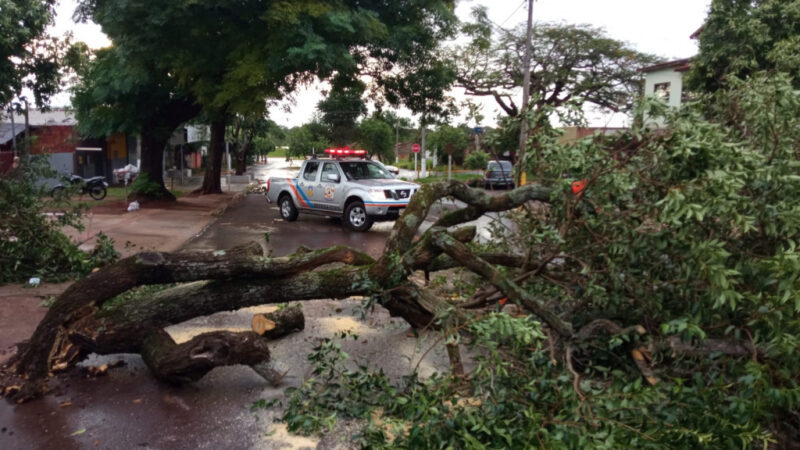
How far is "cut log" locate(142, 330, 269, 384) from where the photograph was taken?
15.4ft

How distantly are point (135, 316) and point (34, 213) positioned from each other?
455 cm

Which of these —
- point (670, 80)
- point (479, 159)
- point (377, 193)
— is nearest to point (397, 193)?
point (377, 193)

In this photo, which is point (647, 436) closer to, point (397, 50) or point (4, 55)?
point (397, 50)

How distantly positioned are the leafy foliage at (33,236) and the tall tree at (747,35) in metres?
13.4

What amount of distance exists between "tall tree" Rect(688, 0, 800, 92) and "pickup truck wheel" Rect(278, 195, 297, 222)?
10869mm

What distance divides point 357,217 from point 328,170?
5.71 ft

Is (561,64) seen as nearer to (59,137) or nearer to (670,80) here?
(670,80)

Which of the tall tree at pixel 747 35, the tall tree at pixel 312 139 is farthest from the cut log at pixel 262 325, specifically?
the tall tree at pixel 312 139

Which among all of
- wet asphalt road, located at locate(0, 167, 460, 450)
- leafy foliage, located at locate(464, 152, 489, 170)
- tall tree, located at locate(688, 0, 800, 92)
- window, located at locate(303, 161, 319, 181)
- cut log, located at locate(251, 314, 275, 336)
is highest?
tall tree, located at locate(688, 0, 800, 92)

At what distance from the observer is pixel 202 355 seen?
15.4 ft

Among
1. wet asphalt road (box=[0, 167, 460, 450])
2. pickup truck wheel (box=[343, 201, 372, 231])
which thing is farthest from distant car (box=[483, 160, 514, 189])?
pickup truck wheel (box=[343, 201, 372, 231])

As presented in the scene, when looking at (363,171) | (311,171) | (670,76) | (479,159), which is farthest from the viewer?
(670,76)

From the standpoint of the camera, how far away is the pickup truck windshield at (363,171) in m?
15.5

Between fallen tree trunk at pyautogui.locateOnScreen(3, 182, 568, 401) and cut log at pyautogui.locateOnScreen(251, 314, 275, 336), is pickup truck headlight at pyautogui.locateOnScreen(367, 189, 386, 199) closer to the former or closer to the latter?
cut log at pyautogui.locateOnScreen(251, 314, 275, 336)
